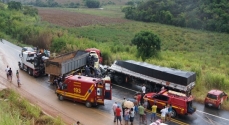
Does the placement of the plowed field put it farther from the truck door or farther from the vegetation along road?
the truck door

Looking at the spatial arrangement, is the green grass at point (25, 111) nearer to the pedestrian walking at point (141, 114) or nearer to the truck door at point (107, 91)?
the pedestrian walking at point (141, 114)

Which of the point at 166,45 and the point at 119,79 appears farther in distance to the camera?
the point at 166,45

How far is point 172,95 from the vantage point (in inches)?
738

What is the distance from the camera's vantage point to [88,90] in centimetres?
1962

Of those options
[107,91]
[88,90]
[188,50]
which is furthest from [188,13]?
[88,90]

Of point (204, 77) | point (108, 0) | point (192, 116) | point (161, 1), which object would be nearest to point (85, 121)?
point (192, 116)

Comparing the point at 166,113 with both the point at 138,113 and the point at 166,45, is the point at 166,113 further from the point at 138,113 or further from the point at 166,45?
the point at 166,45

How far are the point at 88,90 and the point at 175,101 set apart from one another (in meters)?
5.96

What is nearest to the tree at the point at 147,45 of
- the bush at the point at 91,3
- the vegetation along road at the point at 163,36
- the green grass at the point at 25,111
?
the vegetation along road at the point at 163,36

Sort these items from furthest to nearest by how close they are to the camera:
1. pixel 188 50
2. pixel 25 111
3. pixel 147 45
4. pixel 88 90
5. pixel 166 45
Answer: pixel 166 45 → pixel 188 50 → pixel 147 45 → pixel 88 90 → pixel 25 111

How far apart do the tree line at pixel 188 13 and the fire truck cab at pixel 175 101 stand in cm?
5513

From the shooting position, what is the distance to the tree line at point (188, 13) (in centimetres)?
7175

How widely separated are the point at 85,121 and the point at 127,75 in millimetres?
7924

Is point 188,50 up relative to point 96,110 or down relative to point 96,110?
up
